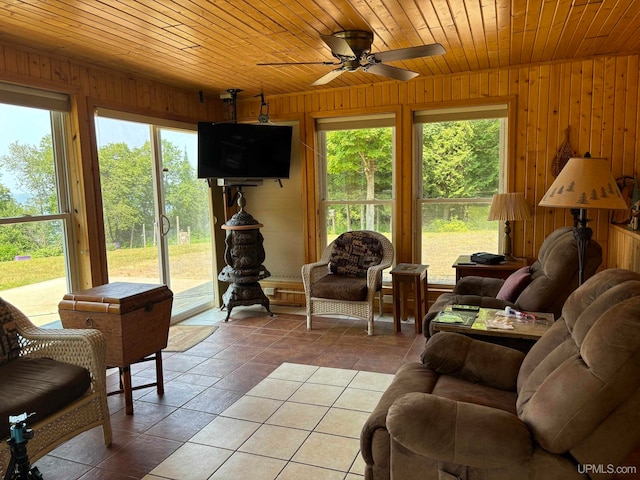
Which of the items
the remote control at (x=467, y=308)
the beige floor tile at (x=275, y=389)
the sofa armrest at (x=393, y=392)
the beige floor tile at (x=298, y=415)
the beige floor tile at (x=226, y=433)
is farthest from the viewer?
the beige floor tile at (x=275, y=389)

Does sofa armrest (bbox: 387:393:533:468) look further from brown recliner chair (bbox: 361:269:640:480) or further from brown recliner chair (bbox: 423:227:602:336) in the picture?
brown recliner chair (bbox: 423:227:602:336)

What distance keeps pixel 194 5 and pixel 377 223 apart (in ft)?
10.1

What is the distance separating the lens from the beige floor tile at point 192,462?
7.47 ft

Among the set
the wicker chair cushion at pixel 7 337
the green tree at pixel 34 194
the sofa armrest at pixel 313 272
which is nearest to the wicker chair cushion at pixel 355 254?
the sofa armrest at pixel 313 272

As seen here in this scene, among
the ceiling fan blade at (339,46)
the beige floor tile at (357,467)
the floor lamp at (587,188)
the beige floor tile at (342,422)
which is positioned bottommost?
the beige floor tile at (357,467)

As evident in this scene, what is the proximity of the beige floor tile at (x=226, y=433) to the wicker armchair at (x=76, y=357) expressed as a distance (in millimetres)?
517

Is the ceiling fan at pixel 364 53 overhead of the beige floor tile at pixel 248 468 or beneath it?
overhead

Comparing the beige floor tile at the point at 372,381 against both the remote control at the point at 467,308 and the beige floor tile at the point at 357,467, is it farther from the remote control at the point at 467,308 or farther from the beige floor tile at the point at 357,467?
the beige floor tile at the point at 357,467

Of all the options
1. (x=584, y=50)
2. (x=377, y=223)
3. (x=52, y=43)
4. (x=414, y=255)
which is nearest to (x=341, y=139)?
(x=377, y=223)

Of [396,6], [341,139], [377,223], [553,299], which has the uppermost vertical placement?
[396,6]

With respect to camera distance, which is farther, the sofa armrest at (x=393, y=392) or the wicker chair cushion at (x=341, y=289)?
the wicker chair cushion at (x=341, y=289)

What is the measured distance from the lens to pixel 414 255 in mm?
5012

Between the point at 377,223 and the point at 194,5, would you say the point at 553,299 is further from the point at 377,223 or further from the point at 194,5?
the point at 194,5

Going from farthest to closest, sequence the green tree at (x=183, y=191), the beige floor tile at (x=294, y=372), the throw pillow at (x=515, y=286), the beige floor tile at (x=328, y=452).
→ the green tree at (x=183, y=191), the beige floor tile at (x=294, y=372), the throw pillow at (x=515, y=286), the beige floor tile at (x=328, y=452)
